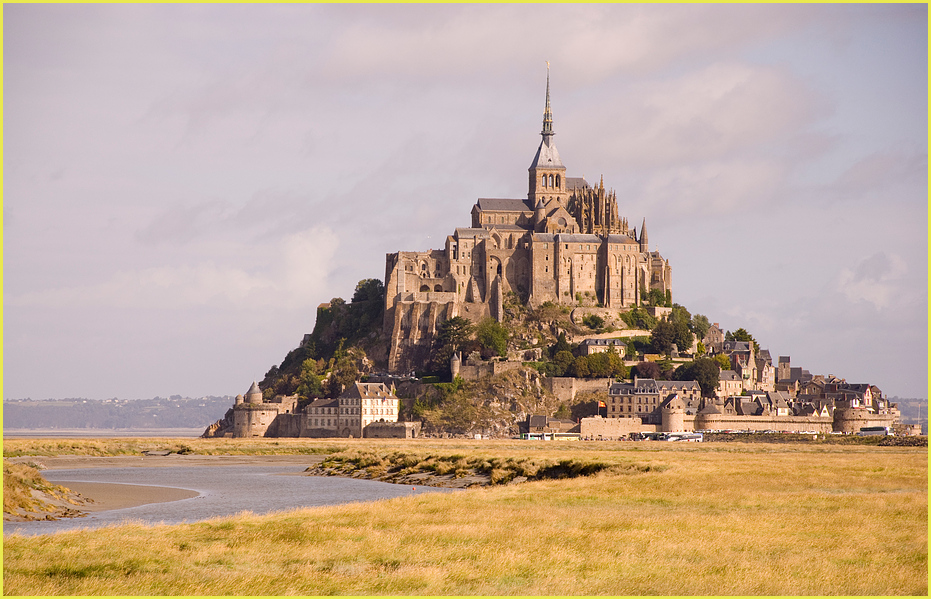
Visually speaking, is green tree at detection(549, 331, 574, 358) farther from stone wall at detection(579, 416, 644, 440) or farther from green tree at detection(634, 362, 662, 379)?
stone wall at detection(579, 416, 644, 440)

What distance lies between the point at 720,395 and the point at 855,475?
80016 millimetres

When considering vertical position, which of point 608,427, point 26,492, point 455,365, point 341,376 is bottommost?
point 26,492

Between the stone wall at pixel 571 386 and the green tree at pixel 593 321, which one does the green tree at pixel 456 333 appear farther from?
the green tree at pixel 593 321

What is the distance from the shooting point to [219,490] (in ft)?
166

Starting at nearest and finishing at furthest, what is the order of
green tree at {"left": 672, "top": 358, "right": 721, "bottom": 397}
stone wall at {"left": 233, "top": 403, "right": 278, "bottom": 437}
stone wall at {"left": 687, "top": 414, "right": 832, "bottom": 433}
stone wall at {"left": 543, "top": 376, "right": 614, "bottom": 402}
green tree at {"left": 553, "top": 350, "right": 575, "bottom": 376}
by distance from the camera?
stone wall at {"left": 687, "top": 414, "right": 832, "bottom": 433}, stone wall at {"left": 543, "top": 376, "right": 614, "bottom": 402}, stone wall at {"left": 233, "top": 403, "right": 278, "bottom": 437}, green tree at {"left": 672, "top": 358, "right": 721, "bottom": 397}, green tree at {"left": 553, "top": 350, "right": 575, "bottom": 376}

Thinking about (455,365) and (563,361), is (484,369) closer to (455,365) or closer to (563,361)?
(455,365)

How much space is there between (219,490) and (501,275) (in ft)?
284

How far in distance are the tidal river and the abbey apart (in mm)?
57839

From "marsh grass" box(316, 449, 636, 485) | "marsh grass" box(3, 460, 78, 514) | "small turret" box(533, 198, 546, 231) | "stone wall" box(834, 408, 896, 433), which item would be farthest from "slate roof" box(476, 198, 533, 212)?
"marsh grass" box(3, 460, 78, 514)

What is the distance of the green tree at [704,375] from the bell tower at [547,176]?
33.2 m

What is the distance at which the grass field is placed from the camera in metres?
21.4

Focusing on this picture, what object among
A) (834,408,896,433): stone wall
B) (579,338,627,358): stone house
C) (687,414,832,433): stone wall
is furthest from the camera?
(579,338,627,358): stone house

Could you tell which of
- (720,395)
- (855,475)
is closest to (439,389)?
(720,395)

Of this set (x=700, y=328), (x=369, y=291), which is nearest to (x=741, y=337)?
(x=700, y=328)
